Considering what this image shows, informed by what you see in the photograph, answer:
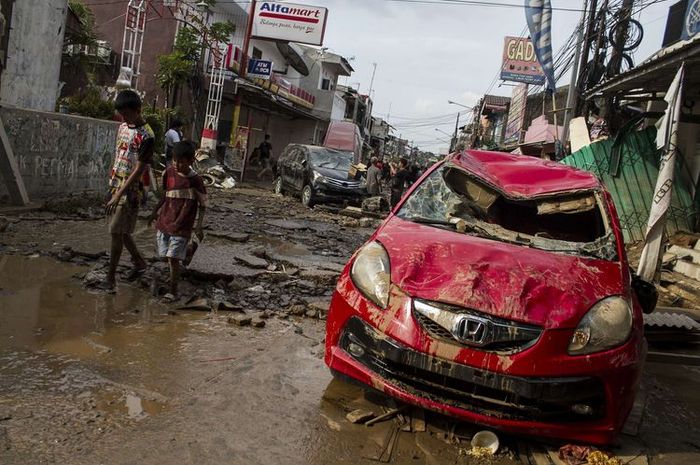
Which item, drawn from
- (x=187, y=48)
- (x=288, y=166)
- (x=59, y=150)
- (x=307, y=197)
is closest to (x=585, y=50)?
(x=307, y=197)

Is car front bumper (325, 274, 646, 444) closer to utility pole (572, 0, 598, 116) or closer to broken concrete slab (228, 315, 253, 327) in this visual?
broken concrete slab (228, 315, 253, 327)

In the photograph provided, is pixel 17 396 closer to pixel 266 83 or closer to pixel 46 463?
pixel 46 463

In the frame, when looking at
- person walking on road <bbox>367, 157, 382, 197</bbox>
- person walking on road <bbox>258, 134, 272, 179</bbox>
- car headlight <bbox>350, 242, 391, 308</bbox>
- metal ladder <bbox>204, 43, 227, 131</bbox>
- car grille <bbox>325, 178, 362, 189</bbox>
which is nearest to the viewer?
car headlight <bbox>350, 242, 391, 308</bbox>

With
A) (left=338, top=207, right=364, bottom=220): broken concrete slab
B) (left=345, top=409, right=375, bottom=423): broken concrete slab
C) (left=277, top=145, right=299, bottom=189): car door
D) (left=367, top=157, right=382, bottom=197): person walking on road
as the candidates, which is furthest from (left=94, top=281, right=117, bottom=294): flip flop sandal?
(left=277, top=145, right=299, bottom=189): car door

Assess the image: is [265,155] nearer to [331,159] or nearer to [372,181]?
[331,159]

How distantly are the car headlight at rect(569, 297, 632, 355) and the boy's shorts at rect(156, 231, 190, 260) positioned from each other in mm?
3480

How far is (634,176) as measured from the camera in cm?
1194

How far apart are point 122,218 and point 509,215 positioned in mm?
3460

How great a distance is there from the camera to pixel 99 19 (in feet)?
80.2

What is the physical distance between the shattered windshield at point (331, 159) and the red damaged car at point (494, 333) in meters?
13.2

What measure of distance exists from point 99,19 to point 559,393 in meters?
26.3

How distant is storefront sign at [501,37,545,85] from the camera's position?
26781 mm

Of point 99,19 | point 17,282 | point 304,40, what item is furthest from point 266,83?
Result: point 17,282

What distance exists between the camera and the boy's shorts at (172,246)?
517 cm
